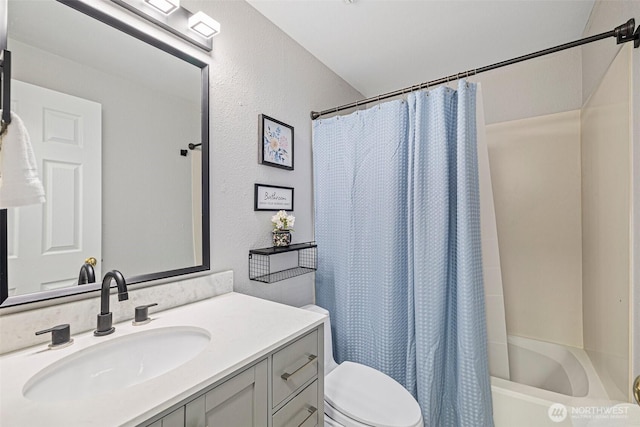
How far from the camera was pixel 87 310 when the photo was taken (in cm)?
94

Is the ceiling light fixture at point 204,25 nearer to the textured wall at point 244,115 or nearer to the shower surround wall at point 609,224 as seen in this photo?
the textured wall at point 244,115

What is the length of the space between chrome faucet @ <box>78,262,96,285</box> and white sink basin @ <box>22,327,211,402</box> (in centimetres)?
23

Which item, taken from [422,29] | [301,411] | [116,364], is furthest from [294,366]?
[422,29]

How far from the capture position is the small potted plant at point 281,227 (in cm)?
168

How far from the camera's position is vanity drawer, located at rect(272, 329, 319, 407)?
34.4 inches

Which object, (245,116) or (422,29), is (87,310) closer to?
(245,116)

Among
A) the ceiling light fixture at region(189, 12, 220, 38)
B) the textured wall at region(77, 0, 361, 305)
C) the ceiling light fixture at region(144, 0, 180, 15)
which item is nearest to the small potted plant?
the textured wall at region(77, 0, 361, 305)

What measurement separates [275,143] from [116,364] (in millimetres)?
1265

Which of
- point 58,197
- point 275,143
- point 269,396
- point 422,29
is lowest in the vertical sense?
point 269,396

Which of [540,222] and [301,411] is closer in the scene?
[301,411]

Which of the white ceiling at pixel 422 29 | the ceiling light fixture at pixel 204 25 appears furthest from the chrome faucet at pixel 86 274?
the white ceiling at pixel 422 29

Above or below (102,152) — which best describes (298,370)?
below

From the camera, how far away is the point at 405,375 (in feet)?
5.38

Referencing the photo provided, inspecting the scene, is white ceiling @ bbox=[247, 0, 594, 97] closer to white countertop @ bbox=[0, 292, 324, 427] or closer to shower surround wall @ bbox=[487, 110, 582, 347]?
shower surround wall @ bbox=[487, 110, 582, 347]
